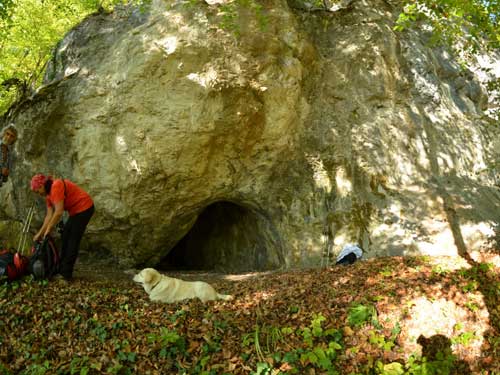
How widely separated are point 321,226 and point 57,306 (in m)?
5.39

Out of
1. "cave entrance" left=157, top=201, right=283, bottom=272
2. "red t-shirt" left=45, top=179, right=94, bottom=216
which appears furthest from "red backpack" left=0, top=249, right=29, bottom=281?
"cave entrance" left=157, top=201, right=283, bottom=272

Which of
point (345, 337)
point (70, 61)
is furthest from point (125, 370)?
point (70, 61)

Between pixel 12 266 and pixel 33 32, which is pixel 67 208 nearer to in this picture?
pixel 12 266

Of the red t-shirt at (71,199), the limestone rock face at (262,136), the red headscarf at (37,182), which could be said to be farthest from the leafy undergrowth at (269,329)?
the limestone rock face at (262,136)

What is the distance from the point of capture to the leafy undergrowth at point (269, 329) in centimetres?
384

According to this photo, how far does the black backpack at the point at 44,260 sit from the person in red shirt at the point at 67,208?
113 millimetres

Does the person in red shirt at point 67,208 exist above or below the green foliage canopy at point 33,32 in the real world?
below

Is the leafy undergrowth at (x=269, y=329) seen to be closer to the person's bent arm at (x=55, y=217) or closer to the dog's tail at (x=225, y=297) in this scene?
the dog's tail at (x=225, y=297)

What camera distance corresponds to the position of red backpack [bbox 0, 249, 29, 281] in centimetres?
503

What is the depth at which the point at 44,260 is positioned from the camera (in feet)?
17.5

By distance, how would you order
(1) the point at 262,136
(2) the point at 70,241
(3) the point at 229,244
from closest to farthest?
(2) the point at 70,241 → (1) the point at 262,136 → (3) the point at 229,244

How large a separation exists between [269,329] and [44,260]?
3.34 meters

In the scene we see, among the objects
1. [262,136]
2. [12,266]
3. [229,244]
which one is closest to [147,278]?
[12,266]

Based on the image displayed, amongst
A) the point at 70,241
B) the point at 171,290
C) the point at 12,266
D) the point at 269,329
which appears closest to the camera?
the point at 269,329
